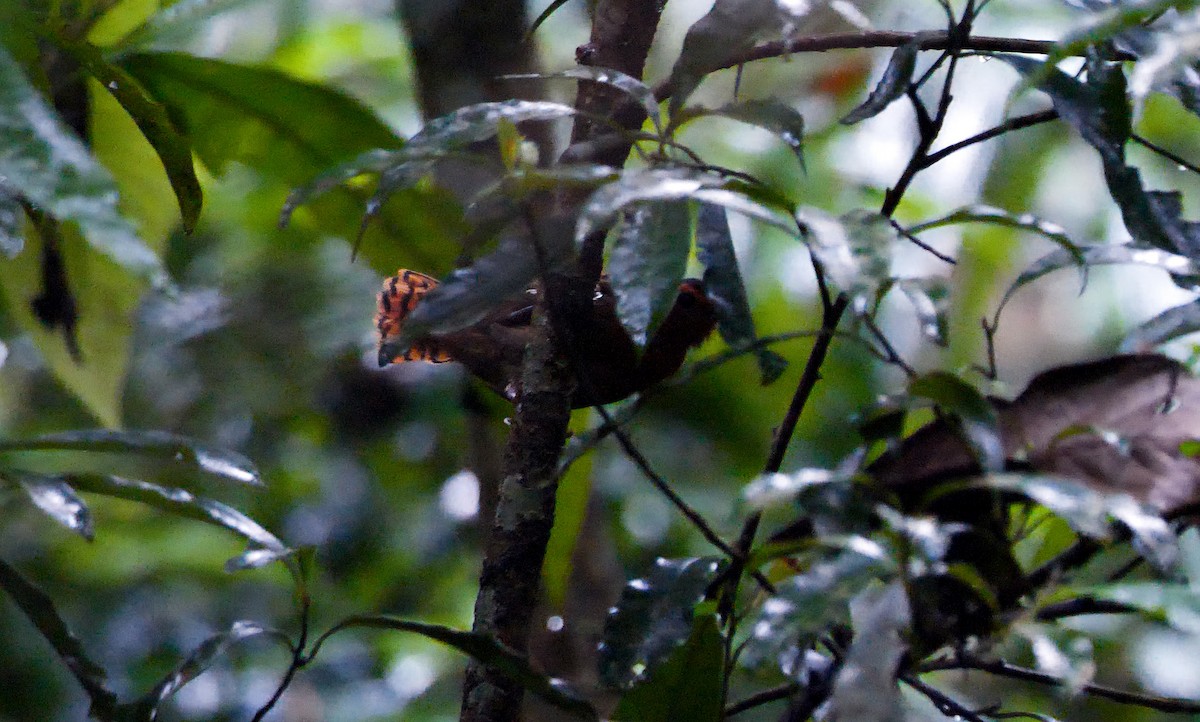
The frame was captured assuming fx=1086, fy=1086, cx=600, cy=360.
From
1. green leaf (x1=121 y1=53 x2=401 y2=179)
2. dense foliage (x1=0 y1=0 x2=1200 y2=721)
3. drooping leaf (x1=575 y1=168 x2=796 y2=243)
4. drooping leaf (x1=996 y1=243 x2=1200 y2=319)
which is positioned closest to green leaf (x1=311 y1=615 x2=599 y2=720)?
dense foliage (x1=0 y1=0 x2=1200 y2=721)

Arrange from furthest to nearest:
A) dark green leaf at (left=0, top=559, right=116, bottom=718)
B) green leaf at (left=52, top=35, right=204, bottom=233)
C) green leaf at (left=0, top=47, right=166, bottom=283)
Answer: green leaf at (left=52, top=35, right=204, bottom=233) → dark green leaf at (left=0, top=559, right=116, bottom=718) → green leaf at (left=0, top=47, right=166, bottom=283)

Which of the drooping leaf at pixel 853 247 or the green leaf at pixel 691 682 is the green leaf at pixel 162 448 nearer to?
the green leaf at pixel 691 682

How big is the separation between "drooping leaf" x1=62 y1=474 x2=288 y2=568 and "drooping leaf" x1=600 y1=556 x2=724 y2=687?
328 millimetres

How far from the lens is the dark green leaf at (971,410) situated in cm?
66

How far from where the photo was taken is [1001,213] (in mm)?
756

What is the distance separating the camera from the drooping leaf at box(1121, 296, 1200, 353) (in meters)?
0.81

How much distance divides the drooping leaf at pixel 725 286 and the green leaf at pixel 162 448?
442mm

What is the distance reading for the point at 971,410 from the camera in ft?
2.22

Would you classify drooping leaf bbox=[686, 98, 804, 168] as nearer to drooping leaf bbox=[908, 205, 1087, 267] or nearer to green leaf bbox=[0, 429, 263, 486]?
drooping leaf bbox=[908, 205, 1087, 267]

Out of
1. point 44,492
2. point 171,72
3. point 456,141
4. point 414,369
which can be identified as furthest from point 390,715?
point 456,141

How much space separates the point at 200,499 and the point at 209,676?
207cm

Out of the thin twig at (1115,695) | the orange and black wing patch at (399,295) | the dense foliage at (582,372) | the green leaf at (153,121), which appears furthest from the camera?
the orange and black wing patch at (399,295)

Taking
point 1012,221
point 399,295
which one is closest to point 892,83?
point 1012,221

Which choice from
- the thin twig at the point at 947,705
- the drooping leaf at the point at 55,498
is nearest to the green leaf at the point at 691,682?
the thin twig at the point at 947,705
